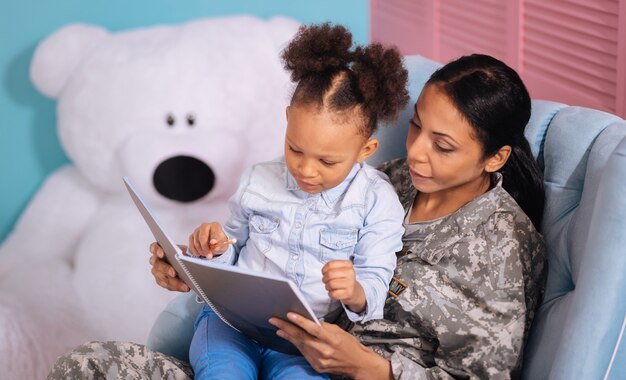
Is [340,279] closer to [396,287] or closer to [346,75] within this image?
[396,287]

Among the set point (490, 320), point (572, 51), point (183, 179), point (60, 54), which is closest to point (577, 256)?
point (490, 320)

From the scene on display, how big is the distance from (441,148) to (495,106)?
11 centimetres

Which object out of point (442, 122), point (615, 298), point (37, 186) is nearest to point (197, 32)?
point (37, 186)

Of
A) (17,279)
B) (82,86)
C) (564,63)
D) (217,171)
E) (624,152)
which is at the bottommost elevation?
(17,279)

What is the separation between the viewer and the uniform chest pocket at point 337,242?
59.0 inches

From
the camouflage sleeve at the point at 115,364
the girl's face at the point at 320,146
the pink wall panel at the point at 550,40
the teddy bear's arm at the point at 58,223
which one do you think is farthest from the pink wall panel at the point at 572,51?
the teddy bear's arm at the point at 58,223

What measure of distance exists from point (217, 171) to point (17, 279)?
0.66 m

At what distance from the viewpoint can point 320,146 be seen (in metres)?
1.42

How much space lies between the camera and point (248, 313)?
1425 millimetres

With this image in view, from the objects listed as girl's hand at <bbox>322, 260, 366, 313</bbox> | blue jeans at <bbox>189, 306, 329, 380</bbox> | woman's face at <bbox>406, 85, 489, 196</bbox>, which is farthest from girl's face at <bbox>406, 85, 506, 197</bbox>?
blue jeans at <bbox>189, 306, 329, 380</bbox>

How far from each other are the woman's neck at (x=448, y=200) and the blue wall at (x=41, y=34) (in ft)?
4.40

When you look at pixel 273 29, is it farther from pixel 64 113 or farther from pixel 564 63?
pixel 564 63

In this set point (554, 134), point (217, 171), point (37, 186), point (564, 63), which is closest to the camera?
point (554, 134)

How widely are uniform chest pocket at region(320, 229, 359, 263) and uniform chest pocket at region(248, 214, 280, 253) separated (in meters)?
0.09
